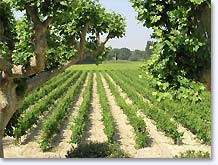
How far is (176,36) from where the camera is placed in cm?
357

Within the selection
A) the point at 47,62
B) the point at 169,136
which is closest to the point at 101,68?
the point at 169,136

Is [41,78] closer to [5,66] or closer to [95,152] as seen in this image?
[5,66]

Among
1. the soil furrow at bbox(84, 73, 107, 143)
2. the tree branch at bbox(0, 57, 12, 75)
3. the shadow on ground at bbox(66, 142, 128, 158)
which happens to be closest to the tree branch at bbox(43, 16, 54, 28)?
the tree branch at bbox(0, 57, 12, 75)

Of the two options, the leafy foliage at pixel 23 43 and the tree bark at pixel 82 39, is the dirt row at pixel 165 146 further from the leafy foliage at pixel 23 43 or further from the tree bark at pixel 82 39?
the leafy foliage at pixel 23 43

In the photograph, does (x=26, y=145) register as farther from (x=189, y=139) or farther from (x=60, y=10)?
Answer: (x=60, y=10)

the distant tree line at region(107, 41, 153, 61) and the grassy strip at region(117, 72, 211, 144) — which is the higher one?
the distant tree line at region(107, 41, 153, 61)

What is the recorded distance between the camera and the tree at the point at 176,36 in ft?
11.8

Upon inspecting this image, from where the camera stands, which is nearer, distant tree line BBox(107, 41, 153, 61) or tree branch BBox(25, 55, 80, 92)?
distant tree line BBox(107, 41, 153, 61)

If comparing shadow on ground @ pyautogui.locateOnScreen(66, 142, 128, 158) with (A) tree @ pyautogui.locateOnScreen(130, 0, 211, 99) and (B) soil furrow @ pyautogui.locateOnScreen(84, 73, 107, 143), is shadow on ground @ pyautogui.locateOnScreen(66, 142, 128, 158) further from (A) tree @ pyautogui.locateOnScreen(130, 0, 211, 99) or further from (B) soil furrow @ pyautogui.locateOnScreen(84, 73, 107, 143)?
(A) tree @ pyautogui.locateOnScreen(130, 0, 211, 99)

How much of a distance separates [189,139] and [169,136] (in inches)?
19.6

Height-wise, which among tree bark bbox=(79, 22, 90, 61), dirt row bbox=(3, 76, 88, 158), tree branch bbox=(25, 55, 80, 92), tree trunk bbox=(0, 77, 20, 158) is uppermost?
tree bark bbox=(79, 22, 90, 61)

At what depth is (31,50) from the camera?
15.9 ft

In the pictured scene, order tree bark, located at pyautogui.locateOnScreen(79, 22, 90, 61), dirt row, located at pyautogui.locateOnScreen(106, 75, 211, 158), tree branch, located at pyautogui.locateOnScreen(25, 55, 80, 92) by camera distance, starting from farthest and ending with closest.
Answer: dirt row, located at pyautogui.locateOnScreen(106, 75, 211, 158) < tree bark, located at pyautogui.locateOnScreen(79, 22, 90, 61) < tree branch, located at pyautogui.locateOnScreen(25, 55, 80, 92)

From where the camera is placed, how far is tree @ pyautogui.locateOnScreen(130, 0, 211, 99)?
11.8 ft
